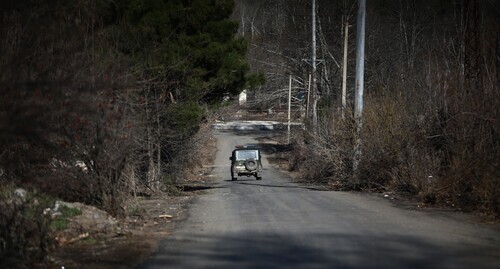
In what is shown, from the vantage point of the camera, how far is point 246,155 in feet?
145

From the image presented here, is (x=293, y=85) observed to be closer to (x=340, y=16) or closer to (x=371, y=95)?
(x=340, y=16)

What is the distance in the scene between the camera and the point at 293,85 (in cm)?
6462

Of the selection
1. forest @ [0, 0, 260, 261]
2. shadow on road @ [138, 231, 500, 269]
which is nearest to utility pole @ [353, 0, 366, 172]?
forest @ [0, 0, 260, 261]

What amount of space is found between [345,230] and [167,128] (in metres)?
15.4

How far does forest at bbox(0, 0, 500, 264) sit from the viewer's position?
980 centimetres

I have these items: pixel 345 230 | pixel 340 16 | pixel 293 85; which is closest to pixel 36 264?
pixel 345 230

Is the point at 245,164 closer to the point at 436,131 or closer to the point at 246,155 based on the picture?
the point at 246,155

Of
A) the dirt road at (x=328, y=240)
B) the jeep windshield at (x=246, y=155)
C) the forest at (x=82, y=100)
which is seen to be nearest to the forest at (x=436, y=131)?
the dirt road at (x=328, y=240)

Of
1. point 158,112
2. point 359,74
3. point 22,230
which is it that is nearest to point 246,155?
point 359,74

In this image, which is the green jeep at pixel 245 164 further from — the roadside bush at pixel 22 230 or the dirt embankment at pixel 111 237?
the roadside bush at pixel 22 230

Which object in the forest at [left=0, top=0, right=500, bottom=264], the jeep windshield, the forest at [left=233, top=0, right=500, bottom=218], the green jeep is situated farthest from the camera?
the jeep windshield

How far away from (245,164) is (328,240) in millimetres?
30523

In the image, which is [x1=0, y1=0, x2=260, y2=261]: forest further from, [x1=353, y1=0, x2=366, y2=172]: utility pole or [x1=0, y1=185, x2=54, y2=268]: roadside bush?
[x1=353, y1=0, x2=366, y2=172]: utility pole

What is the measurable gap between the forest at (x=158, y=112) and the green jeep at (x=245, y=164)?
328 centimetres
